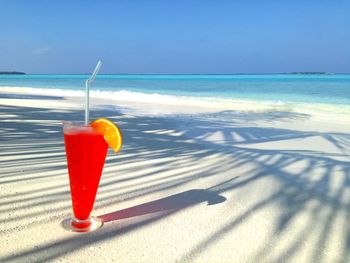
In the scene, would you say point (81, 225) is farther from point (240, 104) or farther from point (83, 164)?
point (240, 104)

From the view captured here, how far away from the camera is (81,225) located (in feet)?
5.97

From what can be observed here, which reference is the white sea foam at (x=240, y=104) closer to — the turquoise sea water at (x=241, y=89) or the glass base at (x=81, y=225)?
the turquoise sea water at (x=241, y=89)

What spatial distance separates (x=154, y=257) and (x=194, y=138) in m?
3.55

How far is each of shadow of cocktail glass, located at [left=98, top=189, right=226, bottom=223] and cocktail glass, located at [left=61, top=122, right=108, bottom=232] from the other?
18 centimetres

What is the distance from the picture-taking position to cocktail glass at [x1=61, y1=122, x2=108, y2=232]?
5.37 ft

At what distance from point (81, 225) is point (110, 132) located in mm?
547

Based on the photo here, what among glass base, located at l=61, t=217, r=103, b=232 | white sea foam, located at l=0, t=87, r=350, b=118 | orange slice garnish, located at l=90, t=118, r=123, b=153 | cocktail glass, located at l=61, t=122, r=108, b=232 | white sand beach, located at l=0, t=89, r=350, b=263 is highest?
orange slice garnish, located at l=90, t=118, r=123, b=153

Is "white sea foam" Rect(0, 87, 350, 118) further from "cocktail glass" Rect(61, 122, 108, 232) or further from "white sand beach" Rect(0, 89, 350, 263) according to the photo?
"cocktail glass" Rect(61, 122, 108, 232)

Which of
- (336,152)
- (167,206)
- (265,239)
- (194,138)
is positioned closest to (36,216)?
(167,206)

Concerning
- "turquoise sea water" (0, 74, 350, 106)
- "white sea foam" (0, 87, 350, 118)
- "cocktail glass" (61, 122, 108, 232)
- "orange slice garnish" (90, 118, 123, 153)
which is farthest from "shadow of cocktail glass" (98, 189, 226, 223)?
"turquoise sea water" (0, 74, 350, 106)

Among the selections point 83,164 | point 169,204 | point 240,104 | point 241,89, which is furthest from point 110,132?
point 241,89

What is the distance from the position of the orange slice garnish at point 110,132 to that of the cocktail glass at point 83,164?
3cm

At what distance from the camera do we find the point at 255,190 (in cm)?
264

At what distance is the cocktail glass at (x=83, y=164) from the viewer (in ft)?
5.37
